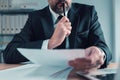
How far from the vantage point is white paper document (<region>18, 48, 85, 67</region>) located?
71 centimetres

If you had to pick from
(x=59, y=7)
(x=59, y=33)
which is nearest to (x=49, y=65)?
(x=59, y=33)

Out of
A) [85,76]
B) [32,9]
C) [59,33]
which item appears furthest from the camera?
[32,9]

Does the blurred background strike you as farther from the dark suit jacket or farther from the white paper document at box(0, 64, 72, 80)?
the white paper document at box(0, 64, 72, 80)

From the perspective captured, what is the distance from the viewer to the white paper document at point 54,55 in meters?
0.71

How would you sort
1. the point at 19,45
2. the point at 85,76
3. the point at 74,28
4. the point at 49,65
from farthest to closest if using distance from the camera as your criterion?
1. the point at 74,28
2. the point at 19,45
3. the point at 49,65
4. the point at 85,76

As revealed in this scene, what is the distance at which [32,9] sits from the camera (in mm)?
3211

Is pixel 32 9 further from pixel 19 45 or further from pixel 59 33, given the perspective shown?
pixel 59 33

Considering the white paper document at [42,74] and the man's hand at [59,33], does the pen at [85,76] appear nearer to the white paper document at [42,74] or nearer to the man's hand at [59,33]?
the white paper document at [42,74]

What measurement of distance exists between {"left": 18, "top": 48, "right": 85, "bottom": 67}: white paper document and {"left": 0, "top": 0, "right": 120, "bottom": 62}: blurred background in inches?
92.2

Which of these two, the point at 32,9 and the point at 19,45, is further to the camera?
the point at 32,9

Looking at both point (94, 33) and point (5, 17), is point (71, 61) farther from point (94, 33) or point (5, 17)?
point (5, 17)

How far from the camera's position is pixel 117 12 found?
311 centimetres

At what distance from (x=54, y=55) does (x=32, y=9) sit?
254 centimetres

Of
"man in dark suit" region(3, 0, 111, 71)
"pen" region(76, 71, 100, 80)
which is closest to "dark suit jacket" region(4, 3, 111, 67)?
"man in dark suit" region(3, 0, 111, 71)
